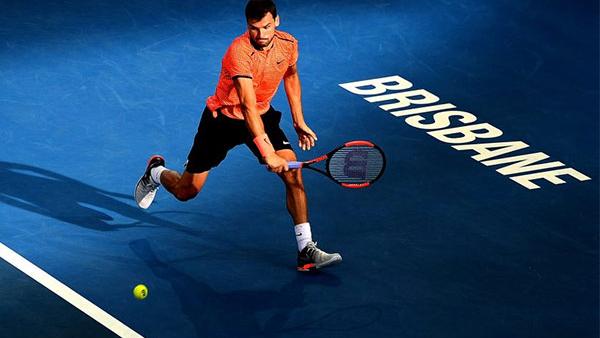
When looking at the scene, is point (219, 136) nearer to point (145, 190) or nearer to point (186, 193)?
point (186, 193)

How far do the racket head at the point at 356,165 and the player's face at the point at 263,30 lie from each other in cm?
100

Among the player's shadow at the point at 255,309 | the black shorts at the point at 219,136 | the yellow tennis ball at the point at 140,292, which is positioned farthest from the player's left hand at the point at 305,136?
the yellow tennis ball at the point at 140,292

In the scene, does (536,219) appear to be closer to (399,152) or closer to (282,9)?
(399,152)

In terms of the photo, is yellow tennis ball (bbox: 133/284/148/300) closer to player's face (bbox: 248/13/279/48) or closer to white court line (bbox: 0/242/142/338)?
white court line (bbox: 0/242/142/338)

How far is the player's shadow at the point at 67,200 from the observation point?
38.0 ft

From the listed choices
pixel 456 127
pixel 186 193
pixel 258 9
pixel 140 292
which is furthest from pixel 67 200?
pixel 456 127

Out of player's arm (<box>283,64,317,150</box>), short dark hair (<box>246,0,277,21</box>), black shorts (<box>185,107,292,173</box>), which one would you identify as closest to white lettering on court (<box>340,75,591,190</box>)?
player's arm (<box>283,64,317,150</box>)

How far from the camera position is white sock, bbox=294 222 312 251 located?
10812 millimetres

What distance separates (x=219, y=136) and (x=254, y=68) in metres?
0.77

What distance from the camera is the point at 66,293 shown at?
34.2ft

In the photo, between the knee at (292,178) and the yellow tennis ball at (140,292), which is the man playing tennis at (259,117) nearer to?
the knee at (292,178)

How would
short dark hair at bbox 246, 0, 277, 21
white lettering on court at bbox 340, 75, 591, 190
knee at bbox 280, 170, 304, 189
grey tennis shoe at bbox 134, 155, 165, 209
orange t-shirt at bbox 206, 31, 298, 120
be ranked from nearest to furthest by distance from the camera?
short dark hair at bbox 246, 0, 277, 21 → orange t-shirt at bbox 206, 31, 298, 120 → knee at bbox 280, 170, 304, 189 → grey tennis shoe at bbox 134, 155, 165, 209 → white lettering on court at bbox 340, 75, 591, 190

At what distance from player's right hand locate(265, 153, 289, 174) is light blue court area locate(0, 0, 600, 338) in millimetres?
996

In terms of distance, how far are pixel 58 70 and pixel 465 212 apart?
5053mm
